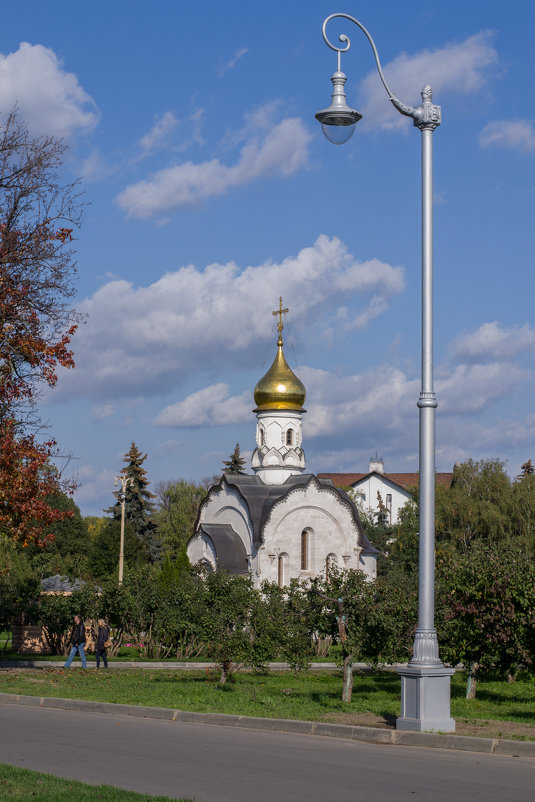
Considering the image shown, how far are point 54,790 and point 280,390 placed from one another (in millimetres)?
39418

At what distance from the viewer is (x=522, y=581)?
55.9 ft

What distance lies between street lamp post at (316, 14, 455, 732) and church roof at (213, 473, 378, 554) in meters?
31.9

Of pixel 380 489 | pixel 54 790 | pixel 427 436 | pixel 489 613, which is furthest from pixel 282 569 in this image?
pixel 380 489

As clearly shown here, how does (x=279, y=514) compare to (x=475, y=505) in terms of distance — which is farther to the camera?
(x=475, y=505)

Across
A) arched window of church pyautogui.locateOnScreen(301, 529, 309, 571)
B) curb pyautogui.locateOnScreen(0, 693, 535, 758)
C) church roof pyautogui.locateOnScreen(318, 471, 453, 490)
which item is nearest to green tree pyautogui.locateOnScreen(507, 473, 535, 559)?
arched window of church pyautogui.locateOnScreen(301, 529, 309, 571)

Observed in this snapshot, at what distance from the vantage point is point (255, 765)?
10641 millimetres

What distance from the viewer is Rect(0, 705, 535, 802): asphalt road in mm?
9125

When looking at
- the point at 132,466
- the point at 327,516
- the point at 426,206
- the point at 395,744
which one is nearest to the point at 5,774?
the point at 395,744

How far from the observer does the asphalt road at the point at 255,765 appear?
9125 millimetres

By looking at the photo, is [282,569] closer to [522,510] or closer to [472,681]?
[522,510]

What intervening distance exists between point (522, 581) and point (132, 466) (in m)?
49.5

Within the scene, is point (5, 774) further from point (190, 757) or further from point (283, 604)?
point (283, 604)

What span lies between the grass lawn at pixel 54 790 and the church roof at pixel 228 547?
35.1 metres

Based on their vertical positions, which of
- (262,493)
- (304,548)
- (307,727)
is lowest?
(307,727)
